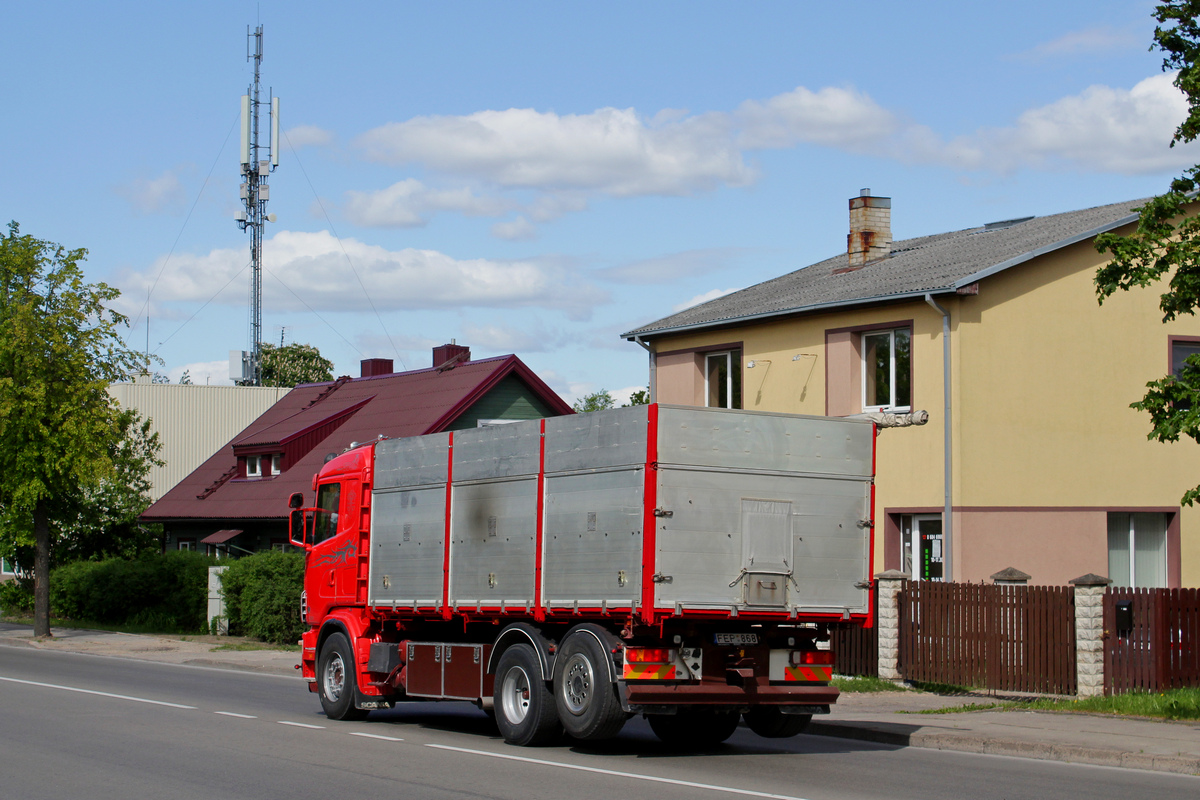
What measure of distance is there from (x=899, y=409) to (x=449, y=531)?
481 inches

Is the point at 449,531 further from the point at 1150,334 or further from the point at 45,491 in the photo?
the point at 45,491

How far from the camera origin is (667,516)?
471 inches

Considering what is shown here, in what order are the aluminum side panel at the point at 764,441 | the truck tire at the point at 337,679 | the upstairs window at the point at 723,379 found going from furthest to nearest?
1. the upstairs window at the point at 723,379
2. the truck tire at the point at 337,679
3. the aluminum side panel at the point at 764,441

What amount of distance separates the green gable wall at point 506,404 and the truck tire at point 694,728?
2680cm

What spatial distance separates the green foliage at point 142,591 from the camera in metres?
35.0

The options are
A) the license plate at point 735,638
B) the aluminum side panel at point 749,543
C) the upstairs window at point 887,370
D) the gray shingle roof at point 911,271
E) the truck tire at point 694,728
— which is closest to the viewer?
the aluminum side panel at point 749,543

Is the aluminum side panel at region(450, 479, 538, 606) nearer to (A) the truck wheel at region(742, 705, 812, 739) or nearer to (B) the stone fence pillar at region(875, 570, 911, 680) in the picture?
(A) the truck wheel at region(742, 705, 812, 739)

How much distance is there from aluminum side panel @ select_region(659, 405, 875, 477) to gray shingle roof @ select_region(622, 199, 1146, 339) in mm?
10646

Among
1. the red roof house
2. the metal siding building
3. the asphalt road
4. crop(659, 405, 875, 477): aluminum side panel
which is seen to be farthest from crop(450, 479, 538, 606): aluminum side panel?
the metal siding building

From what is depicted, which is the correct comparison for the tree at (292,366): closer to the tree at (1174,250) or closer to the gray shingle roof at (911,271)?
Result: the gray shingle roof at (911,271)

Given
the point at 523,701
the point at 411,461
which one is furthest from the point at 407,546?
the point at 523,701

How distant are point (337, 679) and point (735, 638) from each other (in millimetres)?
5642

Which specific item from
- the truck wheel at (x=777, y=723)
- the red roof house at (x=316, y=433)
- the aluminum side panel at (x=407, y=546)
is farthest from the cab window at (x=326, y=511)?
the red roof house at (x=316, y=433)

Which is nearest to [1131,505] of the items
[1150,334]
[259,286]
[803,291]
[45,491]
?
[1150,334]
